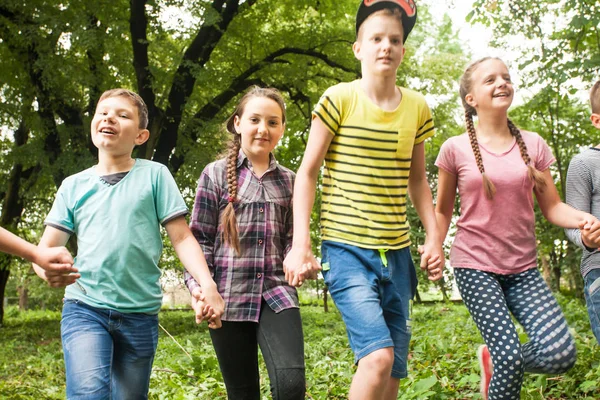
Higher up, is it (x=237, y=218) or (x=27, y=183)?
(x=27, y=183)

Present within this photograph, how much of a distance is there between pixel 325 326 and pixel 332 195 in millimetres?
11315

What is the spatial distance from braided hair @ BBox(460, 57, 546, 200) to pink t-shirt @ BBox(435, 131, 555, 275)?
4cm

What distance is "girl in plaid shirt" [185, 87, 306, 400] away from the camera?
309cm

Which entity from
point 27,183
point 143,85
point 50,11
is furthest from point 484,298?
point 27,183

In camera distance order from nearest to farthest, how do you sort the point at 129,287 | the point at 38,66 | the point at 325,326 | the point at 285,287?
the point at 129,287
the point at 285,287
the point at 38,66
the point at 325,326

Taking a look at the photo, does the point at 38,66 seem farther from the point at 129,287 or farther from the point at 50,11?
the point at 129,287

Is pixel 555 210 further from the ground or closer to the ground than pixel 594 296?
further from the ground

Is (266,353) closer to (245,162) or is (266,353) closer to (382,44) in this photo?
(245,162)

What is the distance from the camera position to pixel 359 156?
9.78ft

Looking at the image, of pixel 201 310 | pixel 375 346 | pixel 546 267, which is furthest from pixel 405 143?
pixel 546 267

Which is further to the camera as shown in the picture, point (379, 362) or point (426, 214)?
point (426, 214)

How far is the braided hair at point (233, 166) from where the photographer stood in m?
3.23

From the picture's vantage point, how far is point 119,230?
2994 millimetres

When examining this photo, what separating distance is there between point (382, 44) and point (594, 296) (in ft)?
6.06
